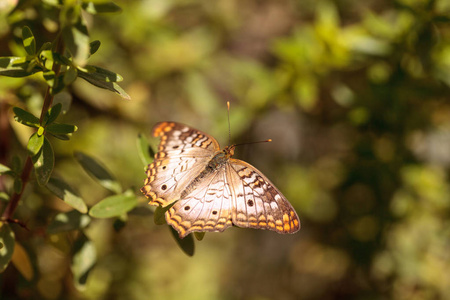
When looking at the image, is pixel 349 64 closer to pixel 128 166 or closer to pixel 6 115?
pixel 128 166

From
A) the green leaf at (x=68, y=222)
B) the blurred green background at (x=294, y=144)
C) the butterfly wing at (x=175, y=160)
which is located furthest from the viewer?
the blurred green background at (x=294, y=144)

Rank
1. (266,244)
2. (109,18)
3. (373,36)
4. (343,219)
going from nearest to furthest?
1. (373,36)
2. (109,18)
3. (343,219)
4. (266,244)

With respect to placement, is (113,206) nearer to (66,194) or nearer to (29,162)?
(66,194)

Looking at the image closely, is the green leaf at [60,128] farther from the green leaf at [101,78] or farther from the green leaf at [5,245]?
the green leaf at [5,245]

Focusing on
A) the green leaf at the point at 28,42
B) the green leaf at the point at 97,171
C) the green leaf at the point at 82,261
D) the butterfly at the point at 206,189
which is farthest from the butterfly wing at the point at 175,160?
the green leaf at the point at 28,42

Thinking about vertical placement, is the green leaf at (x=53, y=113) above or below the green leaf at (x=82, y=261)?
above

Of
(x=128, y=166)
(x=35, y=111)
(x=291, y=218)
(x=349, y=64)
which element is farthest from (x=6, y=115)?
(x=349, y=64)
